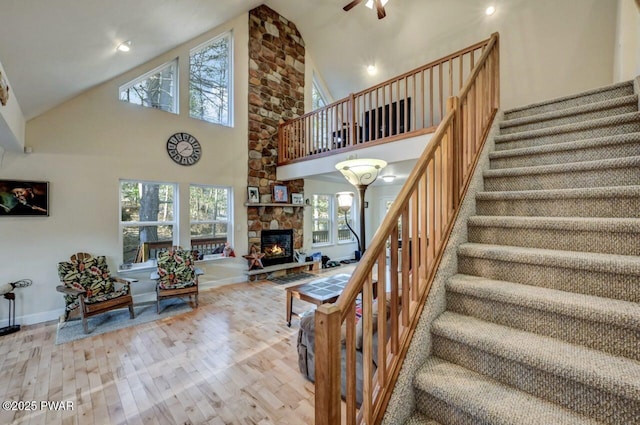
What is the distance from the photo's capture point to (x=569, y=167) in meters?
1.90

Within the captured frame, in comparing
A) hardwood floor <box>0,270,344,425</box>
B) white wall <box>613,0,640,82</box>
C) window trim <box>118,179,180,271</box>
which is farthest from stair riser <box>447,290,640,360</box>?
window trim <box>118,179,180,271</box>

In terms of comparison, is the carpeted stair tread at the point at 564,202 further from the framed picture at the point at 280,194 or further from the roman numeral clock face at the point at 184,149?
the roman numeral clock face at the point at 184,149

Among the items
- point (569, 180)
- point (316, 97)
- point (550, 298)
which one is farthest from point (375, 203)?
point (550, 298)

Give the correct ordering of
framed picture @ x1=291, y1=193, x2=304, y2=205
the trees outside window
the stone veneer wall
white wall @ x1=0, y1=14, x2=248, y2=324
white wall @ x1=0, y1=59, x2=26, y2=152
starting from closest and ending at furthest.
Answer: white wall @ x1=0, y1=59, x2=26, y2=152
white wall @ x1=0, y1=14, x2=248, y2=324
the trees outside window
the stone veneer wall
framed picture @ x1=291, y1=193, x2=304, y2=205

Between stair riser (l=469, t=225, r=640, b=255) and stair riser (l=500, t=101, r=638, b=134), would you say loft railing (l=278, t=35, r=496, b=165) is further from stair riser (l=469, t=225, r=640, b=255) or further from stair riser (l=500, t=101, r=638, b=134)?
stair riser (l=469, t=225, r=640, b=255)

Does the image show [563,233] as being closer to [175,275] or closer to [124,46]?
[175,275]

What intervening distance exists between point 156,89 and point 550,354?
5.86 meters

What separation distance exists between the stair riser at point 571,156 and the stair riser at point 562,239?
2.64 ft

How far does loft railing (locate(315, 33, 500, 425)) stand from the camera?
3.38 ft

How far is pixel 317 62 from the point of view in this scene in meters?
7.11

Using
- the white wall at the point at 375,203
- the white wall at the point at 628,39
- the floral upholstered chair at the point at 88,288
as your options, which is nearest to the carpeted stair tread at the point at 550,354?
the white wall at the point at 628,39

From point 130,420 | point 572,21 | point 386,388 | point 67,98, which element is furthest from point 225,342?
point 572,21

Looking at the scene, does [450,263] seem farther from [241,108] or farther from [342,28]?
[342,28]

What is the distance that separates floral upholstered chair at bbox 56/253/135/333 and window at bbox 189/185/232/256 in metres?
1.51
